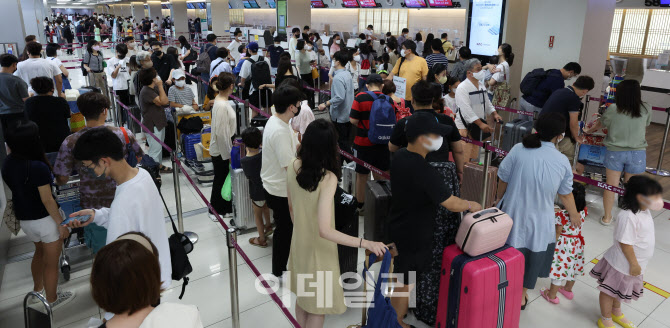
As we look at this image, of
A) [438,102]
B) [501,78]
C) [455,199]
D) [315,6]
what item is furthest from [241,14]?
[455,199]

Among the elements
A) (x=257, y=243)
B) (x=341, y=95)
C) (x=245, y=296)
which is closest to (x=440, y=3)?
(x=341, y=95)

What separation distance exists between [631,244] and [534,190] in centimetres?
72

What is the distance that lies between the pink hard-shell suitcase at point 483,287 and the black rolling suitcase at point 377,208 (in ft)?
1.94

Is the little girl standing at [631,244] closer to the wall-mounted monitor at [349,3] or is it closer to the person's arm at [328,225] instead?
the person's arm at [328,225]

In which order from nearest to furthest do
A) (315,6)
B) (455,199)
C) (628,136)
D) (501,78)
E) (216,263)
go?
(455,199)
(216,263)
(628,136)
(501,78)
(315,6)

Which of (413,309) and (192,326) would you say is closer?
(192,326)

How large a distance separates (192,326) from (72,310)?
2.74 metres

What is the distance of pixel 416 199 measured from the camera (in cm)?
276

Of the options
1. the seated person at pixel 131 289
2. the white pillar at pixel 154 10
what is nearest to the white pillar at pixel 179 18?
the white pillar at pixel 154 10

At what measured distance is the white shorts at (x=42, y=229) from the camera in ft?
10.9

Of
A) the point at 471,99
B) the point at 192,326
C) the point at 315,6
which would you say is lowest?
the point at 192,326

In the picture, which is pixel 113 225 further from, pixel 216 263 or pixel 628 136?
pixel 628 136

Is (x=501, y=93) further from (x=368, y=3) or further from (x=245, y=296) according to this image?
(x=368, y=3)

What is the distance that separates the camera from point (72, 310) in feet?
12.0
